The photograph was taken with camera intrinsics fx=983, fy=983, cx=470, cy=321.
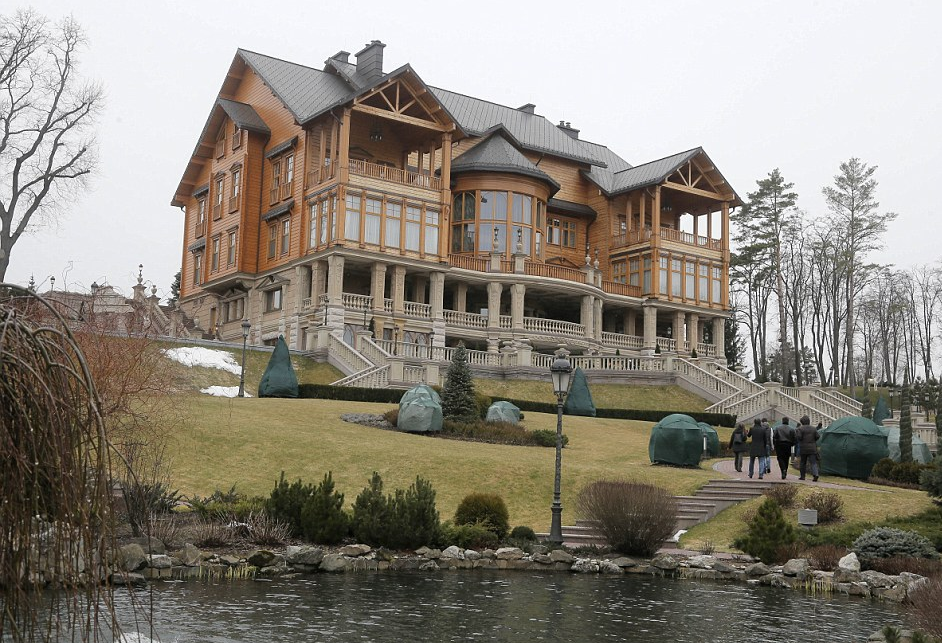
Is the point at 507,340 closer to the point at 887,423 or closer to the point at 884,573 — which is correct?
the point at 887,423

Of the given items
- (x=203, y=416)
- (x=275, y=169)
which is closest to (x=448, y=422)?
(x=203, y=416)

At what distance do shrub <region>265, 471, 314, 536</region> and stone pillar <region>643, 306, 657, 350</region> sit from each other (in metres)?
42.3

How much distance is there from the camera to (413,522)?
1900 cm

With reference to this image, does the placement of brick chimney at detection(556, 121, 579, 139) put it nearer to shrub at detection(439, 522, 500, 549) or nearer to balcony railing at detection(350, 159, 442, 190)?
balcony railing at detection(350, 159, 442, 190)

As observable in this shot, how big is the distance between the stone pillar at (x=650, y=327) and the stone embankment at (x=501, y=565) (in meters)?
39.8

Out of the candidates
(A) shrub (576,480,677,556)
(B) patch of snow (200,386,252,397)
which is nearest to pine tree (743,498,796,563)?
(A) shrub (576,480,677,556)

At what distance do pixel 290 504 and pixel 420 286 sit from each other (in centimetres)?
3316

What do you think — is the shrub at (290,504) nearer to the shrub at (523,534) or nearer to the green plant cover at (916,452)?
the shrub at (523,534)

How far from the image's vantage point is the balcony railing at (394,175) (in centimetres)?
4834

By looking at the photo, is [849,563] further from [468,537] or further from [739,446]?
[739,446]

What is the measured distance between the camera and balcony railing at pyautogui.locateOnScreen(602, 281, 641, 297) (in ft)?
193

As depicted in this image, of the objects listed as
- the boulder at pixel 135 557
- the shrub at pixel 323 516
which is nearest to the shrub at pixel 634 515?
the shrub at pixel 323 516

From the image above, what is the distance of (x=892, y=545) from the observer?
19.2 metres

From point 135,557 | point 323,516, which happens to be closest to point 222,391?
point 323,516
